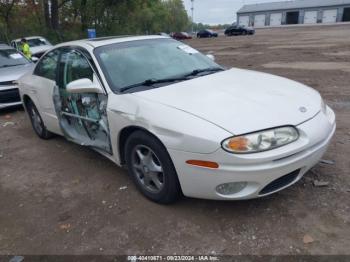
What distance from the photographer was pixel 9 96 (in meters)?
7.53

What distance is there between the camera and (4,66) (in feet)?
27.5

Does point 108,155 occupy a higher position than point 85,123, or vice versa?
point 85,123

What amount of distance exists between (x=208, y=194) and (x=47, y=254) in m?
1.41

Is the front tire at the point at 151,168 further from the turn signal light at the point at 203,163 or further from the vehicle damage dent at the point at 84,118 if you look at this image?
the vehicle damage dent at the point at 84,118

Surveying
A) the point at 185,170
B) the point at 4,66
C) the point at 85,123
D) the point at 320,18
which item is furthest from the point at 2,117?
the point at 320,18

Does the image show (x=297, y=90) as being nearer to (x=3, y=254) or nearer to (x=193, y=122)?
(x=193, y=122)

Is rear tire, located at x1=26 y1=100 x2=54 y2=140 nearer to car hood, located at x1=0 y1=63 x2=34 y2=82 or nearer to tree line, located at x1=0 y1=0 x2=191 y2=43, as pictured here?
car hood, located at x1=0 y1=63 x2=34 y2=82

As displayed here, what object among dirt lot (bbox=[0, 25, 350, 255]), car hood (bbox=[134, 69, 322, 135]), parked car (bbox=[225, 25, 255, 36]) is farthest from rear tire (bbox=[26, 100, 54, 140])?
parked car (bbox=[225, 25, 255, 36])

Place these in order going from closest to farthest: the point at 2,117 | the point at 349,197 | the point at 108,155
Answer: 1. the point at 349,197
2. the point at 108,155
3. the point at 2,117

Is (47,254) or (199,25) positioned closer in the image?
(47,254)

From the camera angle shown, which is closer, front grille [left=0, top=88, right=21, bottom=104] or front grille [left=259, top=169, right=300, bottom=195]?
front grille [left=259, top=169, right=300, bottom=195]

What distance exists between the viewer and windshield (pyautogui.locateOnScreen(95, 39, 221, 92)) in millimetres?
3662

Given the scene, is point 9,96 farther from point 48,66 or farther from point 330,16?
point 330,16

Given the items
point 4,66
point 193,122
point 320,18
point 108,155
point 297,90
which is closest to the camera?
point 193,122
